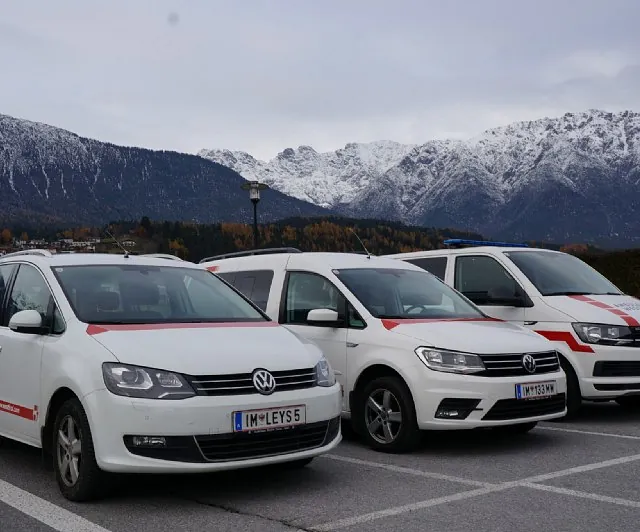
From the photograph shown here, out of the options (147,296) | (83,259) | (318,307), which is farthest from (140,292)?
(318,307)

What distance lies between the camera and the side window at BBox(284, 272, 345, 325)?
8.20 m

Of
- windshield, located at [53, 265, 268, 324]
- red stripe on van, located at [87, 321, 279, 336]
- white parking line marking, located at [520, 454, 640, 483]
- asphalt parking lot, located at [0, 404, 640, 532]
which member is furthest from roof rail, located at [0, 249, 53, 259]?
white parking line marking, located at [520, 454, 640, 483]

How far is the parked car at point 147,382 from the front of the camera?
522 centimetres

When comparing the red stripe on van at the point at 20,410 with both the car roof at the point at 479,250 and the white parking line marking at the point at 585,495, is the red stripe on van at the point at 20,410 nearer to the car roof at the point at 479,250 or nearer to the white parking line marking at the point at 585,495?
the white parking line marking at the point at 585,495

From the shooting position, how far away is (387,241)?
5674 inches

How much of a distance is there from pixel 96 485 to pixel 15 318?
56.5 inches

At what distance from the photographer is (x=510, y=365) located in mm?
7207

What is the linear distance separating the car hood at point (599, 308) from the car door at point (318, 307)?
2.64m

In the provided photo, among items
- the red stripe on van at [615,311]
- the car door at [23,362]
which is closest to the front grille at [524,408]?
the red stripe on van at [615,311]

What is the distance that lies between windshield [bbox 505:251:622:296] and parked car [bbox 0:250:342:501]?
4167 mm

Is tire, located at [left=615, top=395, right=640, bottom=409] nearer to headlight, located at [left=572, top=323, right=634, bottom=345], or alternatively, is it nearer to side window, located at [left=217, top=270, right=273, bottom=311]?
headlight, located at [left=572, top=323, right=634, bottom=345]

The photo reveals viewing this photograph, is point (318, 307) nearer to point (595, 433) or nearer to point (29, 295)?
point (29, 295)

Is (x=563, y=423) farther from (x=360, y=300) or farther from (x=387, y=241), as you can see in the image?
(x=387, y=241)

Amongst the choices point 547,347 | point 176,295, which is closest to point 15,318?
point 176,295
